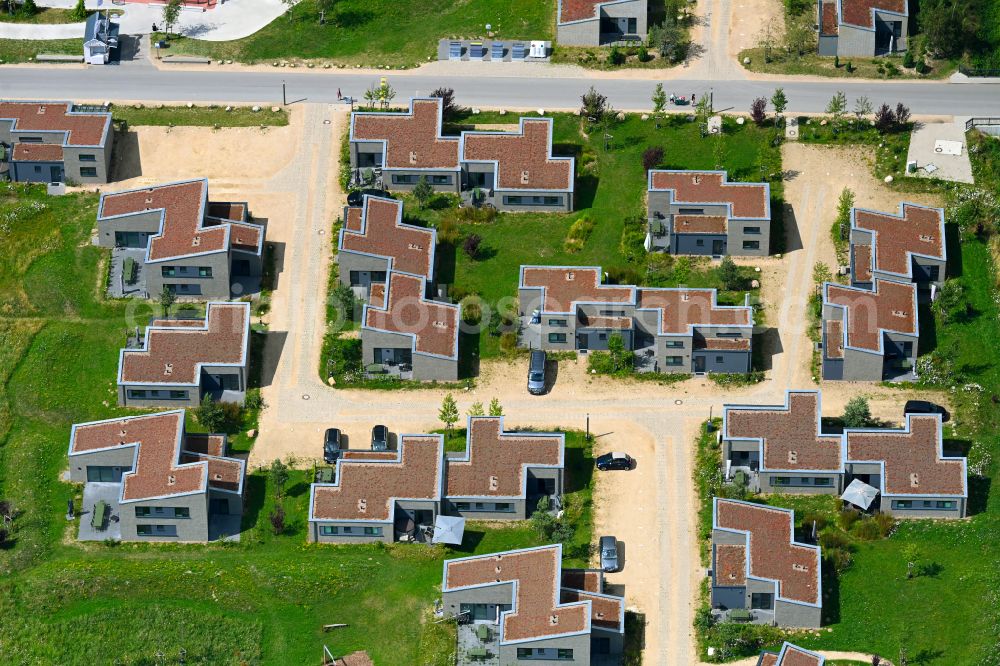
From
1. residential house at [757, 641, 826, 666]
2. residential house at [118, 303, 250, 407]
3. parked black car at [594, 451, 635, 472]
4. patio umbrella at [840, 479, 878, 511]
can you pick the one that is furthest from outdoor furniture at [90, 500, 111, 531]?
patio umbrella at [840, 479, 878, 511]

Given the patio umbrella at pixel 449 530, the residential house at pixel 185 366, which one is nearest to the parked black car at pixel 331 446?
the residential house at pixel 185 366

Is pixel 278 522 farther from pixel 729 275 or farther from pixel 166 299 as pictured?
pixel 729 275

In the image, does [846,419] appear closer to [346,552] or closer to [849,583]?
[849,583]

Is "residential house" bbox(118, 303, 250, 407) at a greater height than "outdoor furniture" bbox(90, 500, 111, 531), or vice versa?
"residential house" bbox(118, 303, 250, 407)

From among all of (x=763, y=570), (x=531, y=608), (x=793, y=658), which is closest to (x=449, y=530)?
(x=531, y=608)

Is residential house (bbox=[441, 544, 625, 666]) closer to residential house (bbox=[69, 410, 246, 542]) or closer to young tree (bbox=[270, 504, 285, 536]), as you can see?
young tree (bbox=[270, 504, 285, 536])

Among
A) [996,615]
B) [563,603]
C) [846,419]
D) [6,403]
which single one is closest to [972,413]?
[846,419]

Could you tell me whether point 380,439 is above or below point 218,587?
above
